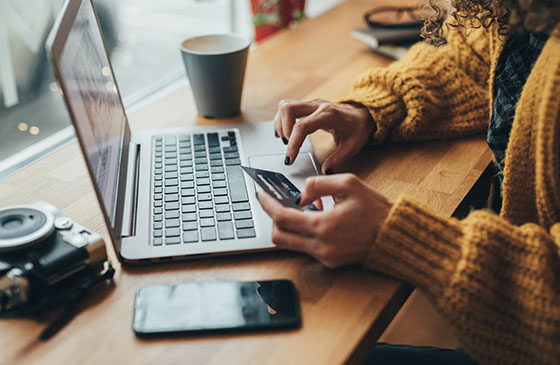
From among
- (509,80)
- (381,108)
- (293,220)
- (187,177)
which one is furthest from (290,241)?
(509,80)

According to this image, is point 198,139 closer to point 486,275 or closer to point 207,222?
point 207,222

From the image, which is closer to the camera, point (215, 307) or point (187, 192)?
point (215, 307)

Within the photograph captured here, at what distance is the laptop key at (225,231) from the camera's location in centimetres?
62

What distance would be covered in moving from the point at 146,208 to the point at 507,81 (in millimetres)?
596

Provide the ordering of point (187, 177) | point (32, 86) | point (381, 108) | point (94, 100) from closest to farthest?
point (94, 100) < point (187, 177) < point (381, 108) < point (32, 86)

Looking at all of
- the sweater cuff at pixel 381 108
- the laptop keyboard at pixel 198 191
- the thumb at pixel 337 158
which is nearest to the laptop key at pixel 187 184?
the laptop keyboard at pixel 198 191

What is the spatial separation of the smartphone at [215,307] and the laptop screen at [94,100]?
0.12 meters

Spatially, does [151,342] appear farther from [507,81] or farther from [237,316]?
[507,81]

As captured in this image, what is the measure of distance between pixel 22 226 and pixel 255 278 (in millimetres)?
276

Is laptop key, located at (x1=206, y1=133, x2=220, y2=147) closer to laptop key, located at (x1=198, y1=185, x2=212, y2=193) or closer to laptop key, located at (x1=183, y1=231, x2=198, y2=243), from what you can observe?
laptop key, located at (x1=198, y1=185, x2=212, y2=193)

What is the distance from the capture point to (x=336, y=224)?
1.90 ft

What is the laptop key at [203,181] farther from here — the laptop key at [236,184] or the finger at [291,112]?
the finger at [291,112]

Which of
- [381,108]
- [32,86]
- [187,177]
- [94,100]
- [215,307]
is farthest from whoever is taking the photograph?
[32,86]

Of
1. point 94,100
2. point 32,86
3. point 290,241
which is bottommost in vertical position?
point 32,86
